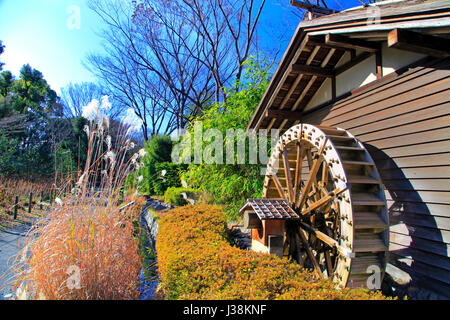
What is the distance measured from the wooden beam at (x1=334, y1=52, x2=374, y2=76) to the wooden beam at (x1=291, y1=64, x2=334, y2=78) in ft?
0.41

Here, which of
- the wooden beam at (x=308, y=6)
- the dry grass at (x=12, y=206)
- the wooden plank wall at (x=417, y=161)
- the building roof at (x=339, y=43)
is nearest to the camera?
the building roof at (x=339, y=43)

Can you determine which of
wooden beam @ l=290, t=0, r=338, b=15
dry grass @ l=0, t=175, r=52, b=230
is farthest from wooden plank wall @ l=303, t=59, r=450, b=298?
dry grass @ l=0, t=175, r=52, b=230

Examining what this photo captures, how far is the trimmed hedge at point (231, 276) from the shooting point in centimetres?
188

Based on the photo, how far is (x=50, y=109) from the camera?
696 inches

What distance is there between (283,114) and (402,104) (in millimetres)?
2378

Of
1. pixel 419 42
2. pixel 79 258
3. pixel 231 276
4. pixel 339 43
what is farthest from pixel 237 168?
pixel 79 258

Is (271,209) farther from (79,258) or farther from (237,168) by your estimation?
(237,168)

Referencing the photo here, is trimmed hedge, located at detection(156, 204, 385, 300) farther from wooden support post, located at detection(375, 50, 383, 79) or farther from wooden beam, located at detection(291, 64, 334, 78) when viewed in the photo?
wooden beam, located at detection(291, 64, 334, 78)

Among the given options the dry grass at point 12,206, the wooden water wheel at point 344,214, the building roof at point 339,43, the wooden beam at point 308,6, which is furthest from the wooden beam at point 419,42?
the dry grass at point 12,206

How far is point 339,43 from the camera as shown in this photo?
3.39m

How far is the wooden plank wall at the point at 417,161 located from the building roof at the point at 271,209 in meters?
1.28

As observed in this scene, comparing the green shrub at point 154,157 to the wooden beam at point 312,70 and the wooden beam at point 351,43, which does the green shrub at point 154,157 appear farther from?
the wooden beam at point 351,43

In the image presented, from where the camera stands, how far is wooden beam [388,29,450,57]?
2.49m

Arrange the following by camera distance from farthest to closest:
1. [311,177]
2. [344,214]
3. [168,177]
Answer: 1. [168,177]
2. [311,177]
3. [344,214]
